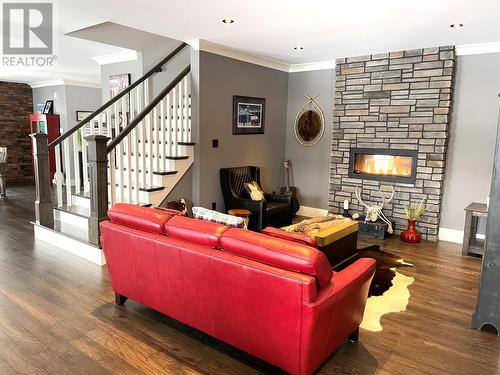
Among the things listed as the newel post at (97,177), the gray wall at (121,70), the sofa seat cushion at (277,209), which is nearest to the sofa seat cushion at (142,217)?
the newel post at (97,177)

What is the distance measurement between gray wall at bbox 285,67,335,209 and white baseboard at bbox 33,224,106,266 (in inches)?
153

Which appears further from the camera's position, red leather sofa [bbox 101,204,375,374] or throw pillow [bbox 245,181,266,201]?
throw pillow [bbox 245,181,266,201]

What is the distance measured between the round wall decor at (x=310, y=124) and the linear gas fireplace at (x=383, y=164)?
2.55ft

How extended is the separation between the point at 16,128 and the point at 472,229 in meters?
10.9

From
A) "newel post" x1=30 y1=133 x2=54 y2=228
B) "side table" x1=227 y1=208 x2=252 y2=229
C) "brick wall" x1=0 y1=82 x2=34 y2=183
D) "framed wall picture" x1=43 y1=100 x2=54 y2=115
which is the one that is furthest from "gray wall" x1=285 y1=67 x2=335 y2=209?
"brick wall" x1=0 y1=82 x2=34 y2=183

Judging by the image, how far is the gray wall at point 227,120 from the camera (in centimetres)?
528

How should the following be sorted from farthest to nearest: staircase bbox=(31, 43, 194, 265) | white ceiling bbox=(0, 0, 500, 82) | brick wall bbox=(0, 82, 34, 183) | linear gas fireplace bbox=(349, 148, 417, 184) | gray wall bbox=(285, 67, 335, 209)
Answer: brick wall bbox=(0, 82, 34, 183) → gray wall bbox=(285, 67, 335, 209) → linear gas fireplace bbox=(349, 148, 417, 184) → staircase bbox=(31, 43, 194, 265) → white ceiling bbox=(0, 0, 500, 82)

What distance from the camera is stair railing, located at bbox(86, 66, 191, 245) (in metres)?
3.96

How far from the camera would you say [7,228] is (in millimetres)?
5434

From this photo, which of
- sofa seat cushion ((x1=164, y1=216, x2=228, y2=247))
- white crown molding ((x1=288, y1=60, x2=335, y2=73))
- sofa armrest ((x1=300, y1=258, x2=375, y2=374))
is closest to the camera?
sofa armrest ((x1=300, y1=258, x2=375, y2=374))

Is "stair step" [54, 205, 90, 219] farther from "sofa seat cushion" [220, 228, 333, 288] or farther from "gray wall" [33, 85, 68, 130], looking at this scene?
"gray wall" [33, 85, 68, 130]

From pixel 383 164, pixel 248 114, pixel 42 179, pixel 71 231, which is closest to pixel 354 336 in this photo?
pixel 383 164

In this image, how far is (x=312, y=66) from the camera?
640 centimetres

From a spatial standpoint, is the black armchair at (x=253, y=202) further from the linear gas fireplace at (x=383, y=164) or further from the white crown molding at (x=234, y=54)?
the white crown molding at (x=234, y=54)
